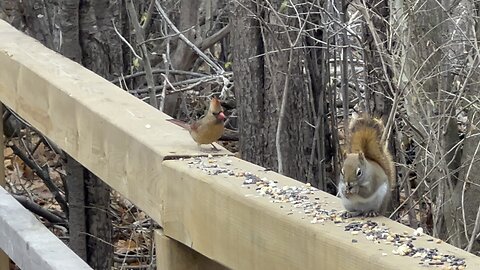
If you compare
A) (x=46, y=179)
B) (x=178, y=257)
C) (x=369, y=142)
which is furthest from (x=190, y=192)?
(x=46, y=179)

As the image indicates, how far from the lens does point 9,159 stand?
6059 mm

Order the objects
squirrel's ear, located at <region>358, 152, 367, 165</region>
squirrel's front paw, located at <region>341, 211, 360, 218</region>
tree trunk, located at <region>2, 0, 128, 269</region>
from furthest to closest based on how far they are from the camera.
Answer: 1. tree trunk, located at <region>2, 0, 128, 269</region>
2. squirrel's ear, located at <region>358, 152, 367, 165</region>
3. squirrel's front paw, located at <region>341, 211, 360, 218</region>

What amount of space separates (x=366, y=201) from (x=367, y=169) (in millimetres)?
159

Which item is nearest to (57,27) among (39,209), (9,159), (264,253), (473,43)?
(39,209)

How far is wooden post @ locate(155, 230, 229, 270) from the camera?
1.73 metres

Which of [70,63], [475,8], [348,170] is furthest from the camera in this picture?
[475,8]

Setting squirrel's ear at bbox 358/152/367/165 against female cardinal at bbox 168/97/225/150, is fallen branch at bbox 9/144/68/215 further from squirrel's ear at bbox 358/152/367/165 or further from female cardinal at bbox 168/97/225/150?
squirrel's ear at bbox 358/152/367/165

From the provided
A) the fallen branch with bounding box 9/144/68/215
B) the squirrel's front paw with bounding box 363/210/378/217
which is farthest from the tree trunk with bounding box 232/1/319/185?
the squirrel's front paw with bounding box 363/210/378/217

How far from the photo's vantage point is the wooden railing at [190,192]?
134 cm

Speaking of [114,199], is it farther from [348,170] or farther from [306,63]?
[348,170]

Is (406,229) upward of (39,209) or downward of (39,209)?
upward

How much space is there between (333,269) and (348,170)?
558 mm

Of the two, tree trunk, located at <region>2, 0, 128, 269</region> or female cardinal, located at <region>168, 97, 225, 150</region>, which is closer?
female cardinal, located at <region>168, 97, 225, 150</region>

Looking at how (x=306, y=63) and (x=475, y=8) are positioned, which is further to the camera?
(x=306, y=63)
